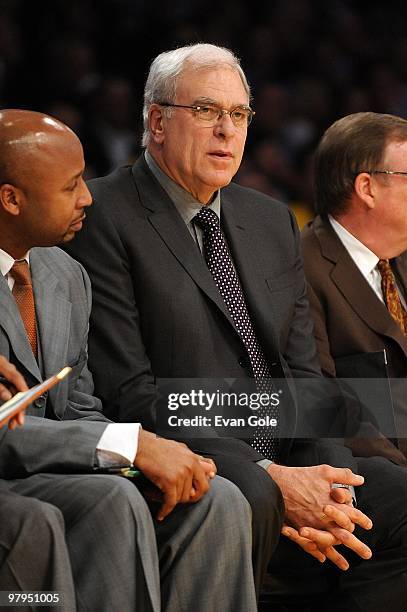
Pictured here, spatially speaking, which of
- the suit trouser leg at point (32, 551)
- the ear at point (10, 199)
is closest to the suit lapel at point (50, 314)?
the ear at point (10, 199)

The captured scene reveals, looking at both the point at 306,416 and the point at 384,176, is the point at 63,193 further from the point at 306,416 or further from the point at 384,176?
the point at 384,176

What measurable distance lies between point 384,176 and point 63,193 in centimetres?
123

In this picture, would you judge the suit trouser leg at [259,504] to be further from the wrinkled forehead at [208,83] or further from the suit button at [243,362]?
the wrinkled forehead at [208,83]

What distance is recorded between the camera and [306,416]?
3008 mm

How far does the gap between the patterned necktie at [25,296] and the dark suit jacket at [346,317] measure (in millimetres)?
984

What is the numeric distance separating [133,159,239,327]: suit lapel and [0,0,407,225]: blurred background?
61.5 inches

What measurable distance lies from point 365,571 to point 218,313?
750mm

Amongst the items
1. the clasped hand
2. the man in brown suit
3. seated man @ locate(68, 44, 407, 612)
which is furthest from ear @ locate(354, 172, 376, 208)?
the clasped hand

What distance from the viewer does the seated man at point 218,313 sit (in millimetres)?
2725

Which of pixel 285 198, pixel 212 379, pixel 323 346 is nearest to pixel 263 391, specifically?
pixel 212 379

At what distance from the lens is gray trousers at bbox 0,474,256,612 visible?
216cm

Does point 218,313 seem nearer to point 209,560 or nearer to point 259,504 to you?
point 259,504

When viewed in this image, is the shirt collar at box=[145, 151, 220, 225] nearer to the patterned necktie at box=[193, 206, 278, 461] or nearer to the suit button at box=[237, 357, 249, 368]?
the patterned necktie at box=[193, 206, 278, 461]

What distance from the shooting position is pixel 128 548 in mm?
2242
